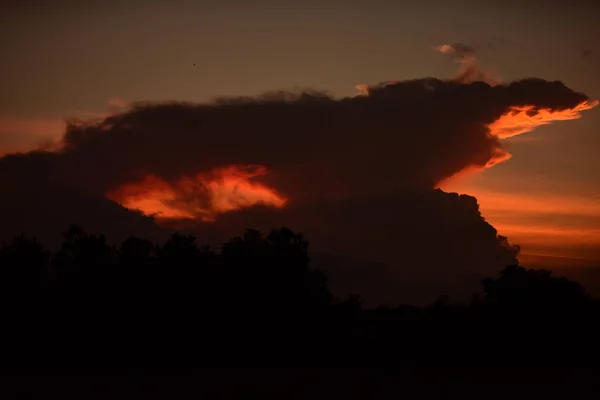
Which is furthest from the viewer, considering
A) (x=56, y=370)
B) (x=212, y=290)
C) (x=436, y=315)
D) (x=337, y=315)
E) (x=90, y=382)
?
(x=436, y=315)

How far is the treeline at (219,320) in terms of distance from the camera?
63.6 m

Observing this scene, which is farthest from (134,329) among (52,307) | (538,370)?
(538,370)

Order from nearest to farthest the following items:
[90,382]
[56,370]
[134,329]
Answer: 1. [90,382]
2. [56,370]
3. [134,329]

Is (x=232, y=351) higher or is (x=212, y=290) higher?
(x=212, y=290)

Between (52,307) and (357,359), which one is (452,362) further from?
(52,307)

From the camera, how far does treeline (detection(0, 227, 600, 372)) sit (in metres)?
63.6

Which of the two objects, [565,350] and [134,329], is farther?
[565,350]

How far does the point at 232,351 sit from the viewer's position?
65.9 meters

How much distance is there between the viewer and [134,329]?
65188 millimetres

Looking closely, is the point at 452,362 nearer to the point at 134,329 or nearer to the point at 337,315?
the point at 337,315

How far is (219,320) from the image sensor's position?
67.9 m

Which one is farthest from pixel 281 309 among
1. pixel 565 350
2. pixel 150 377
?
pixel 565 350

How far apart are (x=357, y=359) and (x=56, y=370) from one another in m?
24.9

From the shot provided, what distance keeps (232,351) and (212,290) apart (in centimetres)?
636
